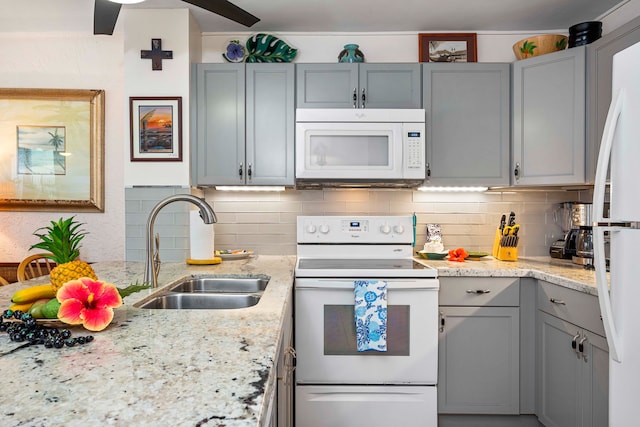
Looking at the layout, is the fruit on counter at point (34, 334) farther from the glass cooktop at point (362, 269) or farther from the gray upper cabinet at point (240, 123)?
the gray upper cabinet at point (240, 123)

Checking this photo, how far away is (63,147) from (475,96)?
266 cm

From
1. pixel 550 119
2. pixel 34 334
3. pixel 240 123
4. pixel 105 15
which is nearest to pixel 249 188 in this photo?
pixel 240 123

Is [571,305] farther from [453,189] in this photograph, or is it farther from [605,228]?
[453,189]

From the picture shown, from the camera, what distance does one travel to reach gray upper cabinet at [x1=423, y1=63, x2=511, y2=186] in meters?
2.66

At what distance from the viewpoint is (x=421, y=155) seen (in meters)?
2.57

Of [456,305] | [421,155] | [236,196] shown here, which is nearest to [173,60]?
[236,196]

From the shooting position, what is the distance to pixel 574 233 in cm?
260

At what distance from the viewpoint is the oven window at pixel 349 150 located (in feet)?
8.45

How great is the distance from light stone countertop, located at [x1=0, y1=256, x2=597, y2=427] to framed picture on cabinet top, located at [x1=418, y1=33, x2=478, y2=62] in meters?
2.16

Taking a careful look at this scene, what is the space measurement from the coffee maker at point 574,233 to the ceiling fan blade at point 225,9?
2.09 meters

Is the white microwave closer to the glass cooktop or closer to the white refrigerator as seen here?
the glass cooktop

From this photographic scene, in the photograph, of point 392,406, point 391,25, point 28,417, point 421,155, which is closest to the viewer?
point 28,417

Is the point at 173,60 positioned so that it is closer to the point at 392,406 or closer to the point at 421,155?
the point at 421,155

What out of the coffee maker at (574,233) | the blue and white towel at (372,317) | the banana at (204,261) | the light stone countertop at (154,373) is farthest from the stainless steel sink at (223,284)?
the coffee maker at (574,233)
